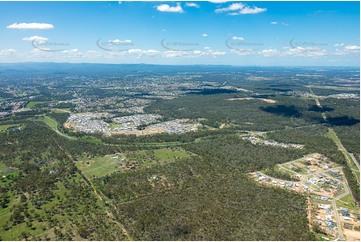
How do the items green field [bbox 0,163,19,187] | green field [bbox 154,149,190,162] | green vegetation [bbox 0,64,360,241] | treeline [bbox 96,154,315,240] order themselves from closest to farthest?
treeline [bbox 96,154,315,240]
green vegetation [bbox 0,64,360,241]
green field [bbox 0,163,19,187]
green field [bbox 154,149,190,162]

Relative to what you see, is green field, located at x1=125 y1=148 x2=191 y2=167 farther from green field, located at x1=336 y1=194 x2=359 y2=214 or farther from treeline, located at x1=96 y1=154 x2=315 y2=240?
green field, located at x1=336 y1=194 x2=359 y2=214

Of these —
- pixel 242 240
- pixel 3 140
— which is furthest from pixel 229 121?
pixel 242 240

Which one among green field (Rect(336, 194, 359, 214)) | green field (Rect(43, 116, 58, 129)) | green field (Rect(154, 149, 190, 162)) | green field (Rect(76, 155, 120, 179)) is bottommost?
green field (Rect(336, 194, 359, 214))

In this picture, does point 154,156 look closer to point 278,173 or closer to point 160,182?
point 160,182

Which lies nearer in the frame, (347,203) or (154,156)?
(347,203)

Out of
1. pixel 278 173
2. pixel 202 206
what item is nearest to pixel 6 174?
pixel 202 206

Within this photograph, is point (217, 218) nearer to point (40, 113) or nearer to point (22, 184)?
point (22, 184)

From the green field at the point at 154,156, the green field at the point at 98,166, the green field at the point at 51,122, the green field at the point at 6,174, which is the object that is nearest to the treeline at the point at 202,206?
the green field at the point at 98,166

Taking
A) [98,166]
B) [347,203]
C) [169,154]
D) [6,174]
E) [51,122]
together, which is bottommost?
Answer: [347,203]

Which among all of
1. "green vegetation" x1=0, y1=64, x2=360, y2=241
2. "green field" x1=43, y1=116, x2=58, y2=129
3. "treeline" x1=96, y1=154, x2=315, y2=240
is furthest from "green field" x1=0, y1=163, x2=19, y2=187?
"green field" x1=43, y1=116, x2=58, y2=129
